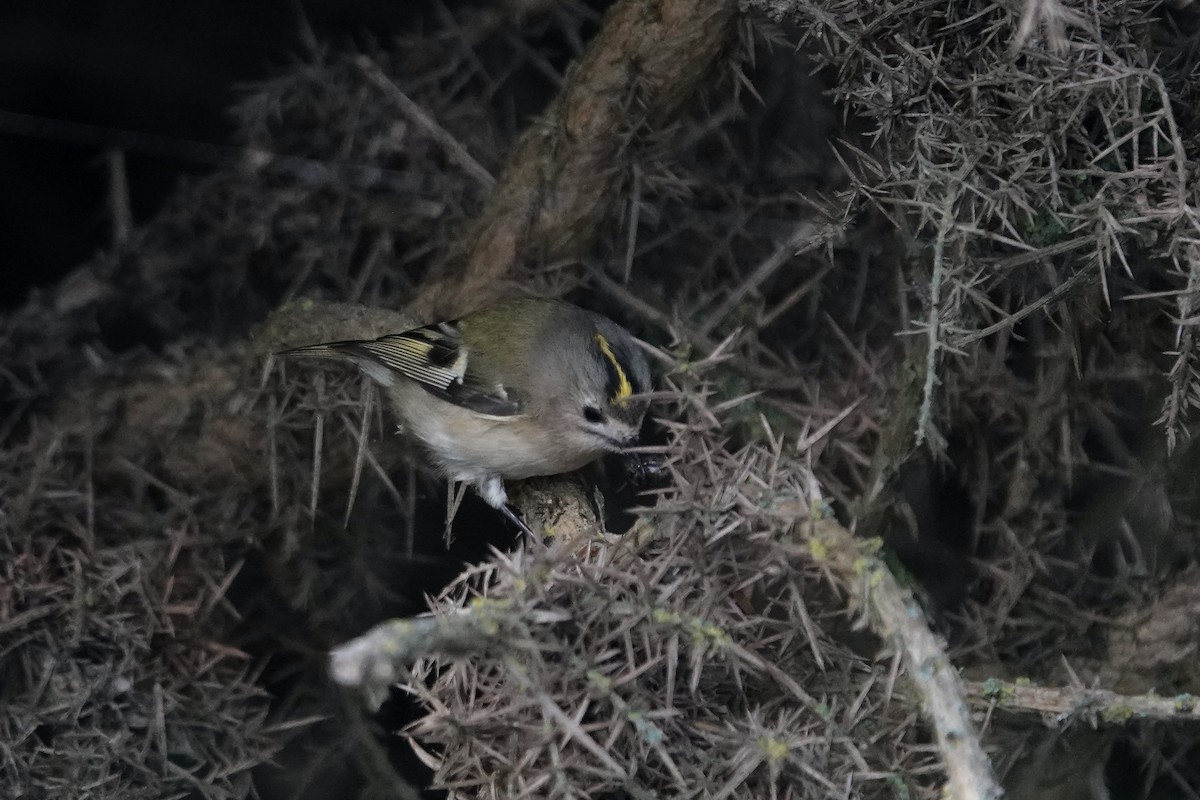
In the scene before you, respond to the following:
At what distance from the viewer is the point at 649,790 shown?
125 cm

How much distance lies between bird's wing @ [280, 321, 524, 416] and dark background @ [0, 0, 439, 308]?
2.83ft

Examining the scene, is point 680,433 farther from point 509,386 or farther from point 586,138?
point 509,386

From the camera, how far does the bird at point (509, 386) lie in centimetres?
232

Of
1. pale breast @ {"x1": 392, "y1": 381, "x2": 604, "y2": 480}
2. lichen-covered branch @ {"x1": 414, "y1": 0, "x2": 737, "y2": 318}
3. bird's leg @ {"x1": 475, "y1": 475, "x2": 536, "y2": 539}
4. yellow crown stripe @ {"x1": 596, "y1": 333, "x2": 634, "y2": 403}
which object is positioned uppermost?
lichen-covered branch @ {"x1": 414, "y1": 0, "x2": 737, "y2": 318}

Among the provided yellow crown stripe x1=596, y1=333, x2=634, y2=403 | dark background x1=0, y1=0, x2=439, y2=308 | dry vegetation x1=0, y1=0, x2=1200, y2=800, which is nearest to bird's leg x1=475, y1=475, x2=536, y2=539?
dry vegetation x1=0, y1=0, x2=1200, y2=800

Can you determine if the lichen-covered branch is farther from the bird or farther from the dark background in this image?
the dark background

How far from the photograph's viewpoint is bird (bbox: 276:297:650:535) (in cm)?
232

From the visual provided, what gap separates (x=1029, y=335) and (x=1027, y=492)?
316mm

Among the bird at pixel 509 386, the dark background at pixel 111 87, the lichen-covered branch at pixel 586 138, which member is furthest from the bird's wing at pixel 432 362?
the dark background at pixel 111 87

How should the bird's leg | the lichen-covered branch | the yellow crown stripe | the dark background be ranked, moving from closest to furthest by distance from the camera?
the lichen-covered branch
the yellow crown stripe
the bird's leg
the dark background

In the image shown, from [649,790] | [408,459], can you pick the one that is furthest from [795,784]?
[408,459]

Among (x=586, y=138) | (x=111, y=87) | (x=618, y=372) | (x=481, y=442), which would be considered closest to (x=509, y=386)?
(x=481, y=442)

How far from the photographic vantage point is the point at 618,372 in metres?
2.32

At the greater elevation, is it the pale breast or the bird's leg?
the pale breast
